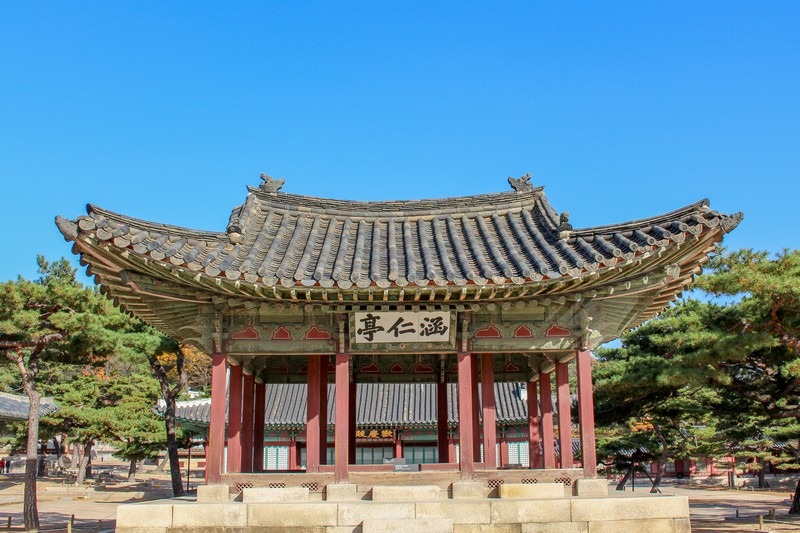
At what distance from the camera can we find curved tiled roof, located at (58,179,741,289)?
1016cm

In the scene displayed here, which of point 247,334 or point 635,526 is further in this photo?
point 247,334

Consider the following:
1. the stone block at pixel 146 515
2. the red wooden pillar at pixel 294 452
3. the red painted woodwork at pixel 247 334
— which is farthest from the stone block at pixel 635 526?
the red wooden pillar at pixel 294 452

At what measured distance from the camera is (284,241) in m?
13.0

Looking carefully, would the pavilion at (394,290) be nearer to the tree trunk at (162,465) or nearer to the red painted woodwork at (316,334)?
the red painted woodwork at (316,334)

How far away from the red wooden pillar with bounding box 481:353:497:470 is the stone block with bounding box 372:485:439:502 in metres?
1.29

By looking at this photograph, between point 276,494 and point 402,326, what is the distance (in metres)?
3.32

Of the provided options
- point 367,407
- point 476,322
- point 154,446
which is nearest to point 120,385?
point 154,446

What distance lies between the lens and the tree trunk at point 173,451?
29.0 metres

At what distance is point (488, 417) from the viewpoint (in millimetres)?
11906

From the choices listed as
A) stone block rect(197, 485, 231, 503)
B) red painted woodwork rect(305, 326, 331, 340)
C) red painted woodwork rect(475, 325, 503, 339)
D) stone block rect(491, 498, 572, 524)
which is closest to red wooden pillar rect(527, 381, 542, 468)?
red painted woodwork rect(475, 325, 503, 339)

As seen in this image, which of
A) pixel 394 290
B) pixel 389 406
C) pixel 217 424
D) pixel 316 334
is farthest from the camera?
pixel 389 406

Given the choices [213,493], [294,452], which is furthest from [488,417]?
[294,452]

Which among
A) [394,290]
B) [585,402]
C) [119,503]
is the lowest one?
[119,503]

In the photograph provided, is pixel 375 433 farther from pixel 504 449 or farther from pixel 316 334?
pixel 316 334
